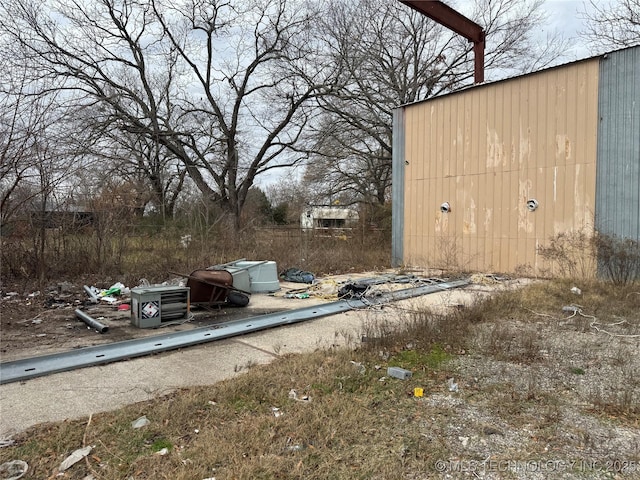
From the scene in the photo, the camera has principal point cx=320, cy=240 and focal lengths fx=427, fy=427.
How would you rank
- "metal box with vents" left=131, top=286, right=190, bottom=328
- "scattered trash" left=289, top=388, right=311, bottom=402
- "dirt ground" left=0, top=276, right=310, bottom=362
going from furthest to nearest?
"metal box with vents" left=131, top=286, right=190, bottom=328 < "dirt ground" left=0, top=276, right=310, bottom=362 < "scattered trash" left=289, top=388, right=311, bottom=402

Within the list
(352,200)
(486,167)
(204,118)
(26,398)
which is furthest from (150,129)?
(26,398)

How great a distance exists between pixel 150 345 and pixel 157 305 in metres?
1.10

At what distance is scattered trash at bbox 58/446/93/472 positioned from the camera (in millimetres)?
2387

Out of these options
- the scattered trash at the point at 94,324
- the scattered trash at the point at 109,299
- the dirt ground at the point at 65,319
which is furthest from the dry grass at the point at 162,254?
the scattered trash at the point at 94,324

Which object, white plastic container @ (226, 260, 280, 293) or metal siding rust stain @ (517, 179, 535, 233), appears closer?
white plastic container @ (226, 260, 280, 293)

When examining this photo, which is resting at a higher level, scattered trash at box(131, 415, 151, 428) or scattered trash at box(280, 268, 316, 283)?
scattered trash at box(280, 268, 316, 283)

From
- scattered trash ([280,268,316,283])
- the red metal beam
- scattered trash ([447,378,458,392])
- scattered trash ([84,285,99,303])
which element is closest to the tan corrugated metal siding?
the red metal beam

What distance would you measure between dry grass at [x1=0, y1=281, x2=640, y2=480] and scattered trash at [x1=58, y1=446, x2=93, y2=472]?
31 mm

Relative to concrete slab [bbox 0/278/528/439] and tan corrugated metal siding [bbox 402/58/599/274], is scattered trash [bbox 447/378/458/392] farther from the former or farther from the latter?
tan corrugated metal siding [bbox 402/58/599/274]

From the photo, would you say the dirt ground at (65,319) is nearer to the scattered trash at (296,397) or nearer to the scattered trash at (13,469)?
the scattered trash at (13,469)

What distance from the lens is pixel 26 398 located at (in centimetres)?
337

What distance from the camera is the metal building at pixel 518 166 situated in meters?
9.36

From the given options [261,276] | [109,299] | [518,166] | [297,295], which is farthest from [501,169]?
[109,299]

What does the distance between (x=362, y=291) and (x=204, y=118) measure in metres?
14.9
